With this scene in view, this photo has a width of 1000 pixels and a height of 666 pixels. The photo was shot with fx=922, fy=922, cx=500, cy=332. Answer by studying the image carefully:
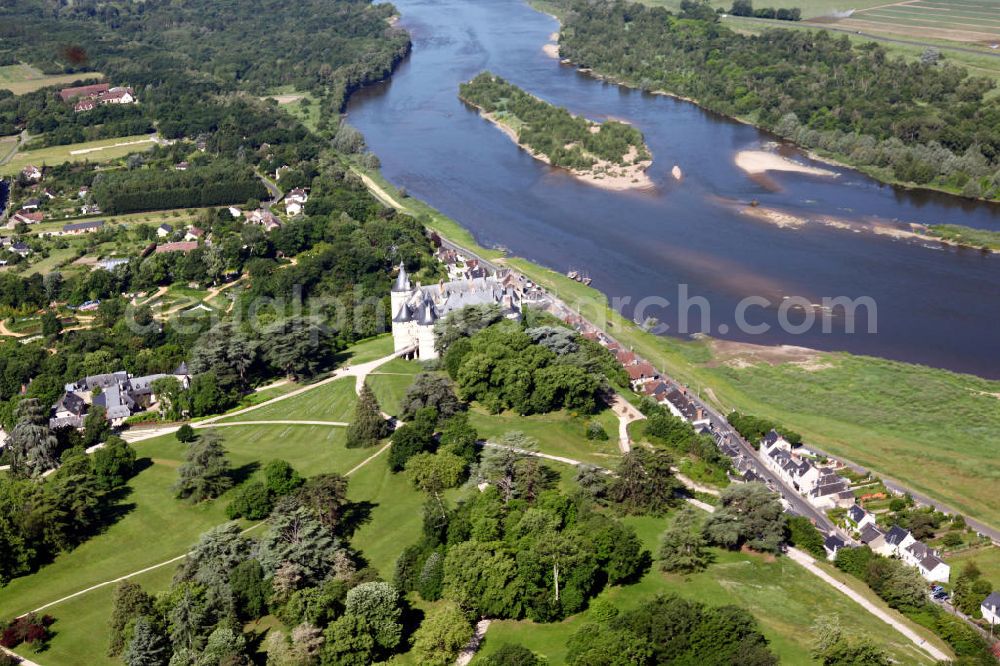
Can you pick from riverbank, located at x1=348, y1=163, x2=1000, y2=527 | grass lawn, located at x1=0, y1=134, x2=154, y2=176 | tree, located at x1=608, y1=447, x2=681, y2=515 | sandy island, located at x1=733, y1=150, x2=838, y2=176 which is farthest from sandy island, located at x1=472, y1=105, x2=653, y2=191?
tree, located at x1=608, y1=447, x2=681, y2=515

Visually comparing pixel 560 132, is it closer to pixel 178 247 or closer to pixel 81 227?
pixel 178 247

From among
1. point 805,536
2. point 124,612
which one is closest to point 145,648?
point 124,612

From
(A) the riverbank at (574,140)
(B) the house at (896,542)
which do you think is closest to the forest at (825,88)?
(A) the riverbank at (574,140)

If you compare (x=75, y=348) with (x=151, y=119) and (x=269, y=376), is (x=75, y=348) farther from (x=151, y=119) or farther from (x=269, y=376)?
(x=151, y=119)

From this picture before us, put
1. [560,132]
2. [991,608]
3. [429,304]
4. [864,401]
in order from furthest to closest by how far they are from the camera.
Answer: [560,132]
[429,304]
[864,401]
[991,608]

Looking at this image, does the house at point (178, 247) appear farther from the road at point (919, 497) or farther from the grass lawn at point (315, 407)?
the road at point (919, 497)
